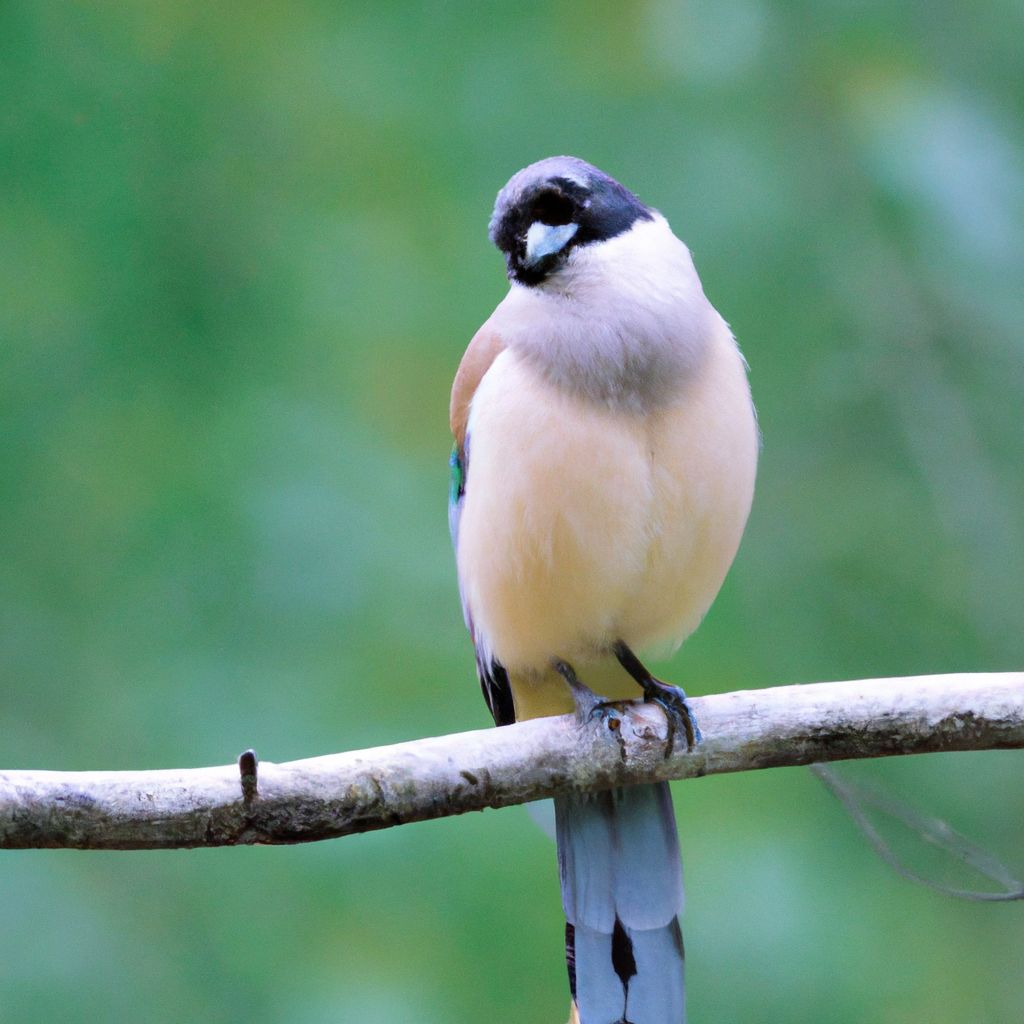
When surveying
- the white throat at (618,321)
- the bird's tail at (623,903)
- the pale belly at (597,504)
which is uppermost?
the white throat at (618,321)

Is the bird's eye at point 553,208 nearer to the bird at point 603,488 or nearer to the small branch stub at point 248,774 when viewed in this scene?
the bird at point 603,488

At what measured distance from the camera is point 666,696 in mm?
3002

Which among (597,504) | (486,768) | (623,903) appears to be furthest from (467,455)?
(623,903)

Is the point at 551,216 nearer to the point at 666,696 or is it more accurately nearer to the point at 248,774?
the point at 666,696

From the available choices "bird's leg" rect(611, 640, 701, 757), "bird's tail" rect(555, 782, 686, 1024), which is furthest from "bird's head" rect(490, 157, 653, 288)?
"bird's tail" rect(555, 782, 686, 1024)

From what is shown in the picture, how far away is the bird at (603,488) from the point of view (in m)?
2.96

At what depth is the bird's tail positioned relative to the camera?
3.04m

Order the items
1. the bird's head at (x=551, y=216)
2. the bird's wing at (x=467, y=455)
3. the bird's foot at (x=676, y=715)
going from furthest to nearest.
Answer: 1. the bird's wing at (x=467, y=455)
2. the bird's head at (x=551, y=216)
3. the bird's foot at (x=676, y=715)

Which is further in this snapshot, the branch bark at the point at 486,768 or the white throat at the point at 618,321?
the white throat at the point at 618,321

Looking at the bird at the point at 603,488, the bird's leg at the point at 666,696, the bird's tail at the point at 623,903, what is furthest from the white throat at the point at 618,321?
the bird's tail at the point at 623,903

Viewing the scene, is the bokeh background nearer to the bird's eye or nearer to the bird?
the bird

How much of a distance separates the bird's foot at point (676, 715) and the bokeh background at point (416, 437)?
4.63 feet

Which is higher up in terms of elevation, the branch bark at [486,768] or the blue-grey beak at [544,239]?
the blue-grey beak at [544,239]

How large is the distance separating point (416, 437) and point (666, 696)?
2.07 m
